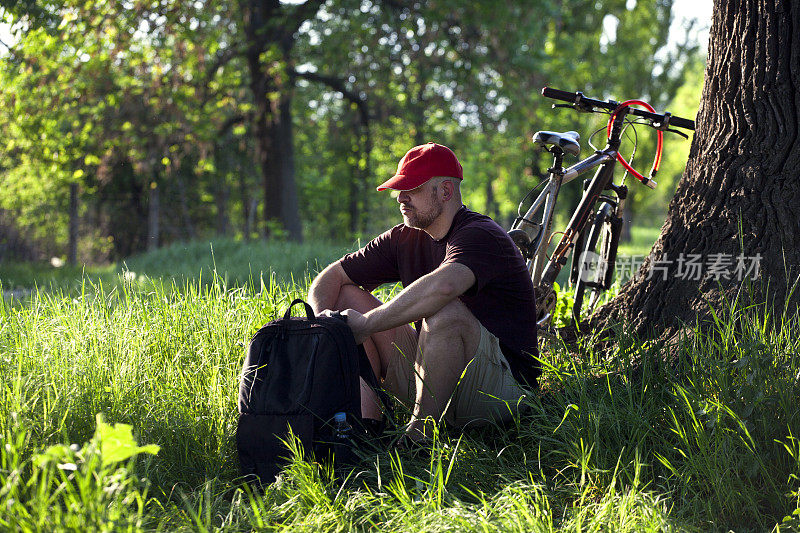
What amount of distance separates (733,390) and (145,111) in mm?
10887

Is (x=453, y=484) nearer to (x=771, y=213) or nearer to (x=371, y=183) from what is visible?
(x=771, y=213)

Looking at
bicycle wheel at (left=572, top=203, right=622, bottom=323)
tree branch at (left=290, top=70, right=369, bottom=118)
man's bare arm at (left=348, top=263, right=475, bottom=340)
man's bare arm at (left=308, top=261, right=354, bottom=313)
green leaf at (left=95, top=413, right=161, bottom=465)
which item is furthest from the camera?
tree branch at (left=290, top=70, right=369, bottom=118)

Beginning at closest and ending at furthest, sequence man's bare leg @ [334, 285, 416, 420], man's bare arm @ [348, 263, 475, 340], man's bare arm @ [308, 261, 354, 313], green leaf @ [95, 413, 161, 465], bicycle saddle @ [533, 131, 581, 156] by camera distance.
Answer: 1. green leaf @ [95, 413, 161, 465]
2. man's bare arm @ [348, 263, 475, 340]
3. man's bare leg @ [334, 285, 416, 420]
4. man's bare arm @ [308, 261, 354, 313]
5. bicycle saddle @ [533, 131, 581, 156]

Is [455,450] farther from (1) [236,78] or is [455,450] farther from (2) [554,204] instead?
(1) [236,78]

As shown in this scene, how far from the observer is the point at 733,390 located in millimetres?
2949

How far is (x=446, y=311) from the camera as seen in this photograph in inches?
129

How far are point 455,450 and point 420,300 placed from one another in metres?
0.66

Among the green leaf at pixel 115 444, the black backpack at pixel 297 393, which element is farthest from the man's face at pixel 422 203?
the green leaf at pixel 115 444

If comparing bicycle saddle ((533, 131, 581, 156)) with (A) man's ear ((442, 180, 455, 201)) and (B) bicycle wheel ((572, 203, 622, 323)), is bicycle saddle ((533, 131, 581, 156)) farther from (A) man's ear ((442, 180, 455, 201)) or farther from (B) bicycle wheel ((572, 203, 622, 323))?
(A) man's ear ((442, 180, 455, 201))

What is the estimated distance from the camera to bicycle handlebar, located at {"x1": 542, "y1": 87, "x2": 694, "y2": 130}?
4.11 meters

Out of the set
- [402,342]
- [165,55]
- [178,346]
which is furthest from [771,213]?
[165,55]

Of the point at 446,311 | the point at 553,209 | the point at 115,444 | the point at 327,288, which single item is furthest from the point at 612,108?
the point at 115,444

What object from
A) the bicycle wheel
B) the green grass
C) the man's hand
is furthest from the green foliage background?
the man's hand

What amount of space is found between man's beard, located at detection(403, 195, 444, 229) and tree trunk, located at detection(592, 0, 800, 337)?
3.58ft
